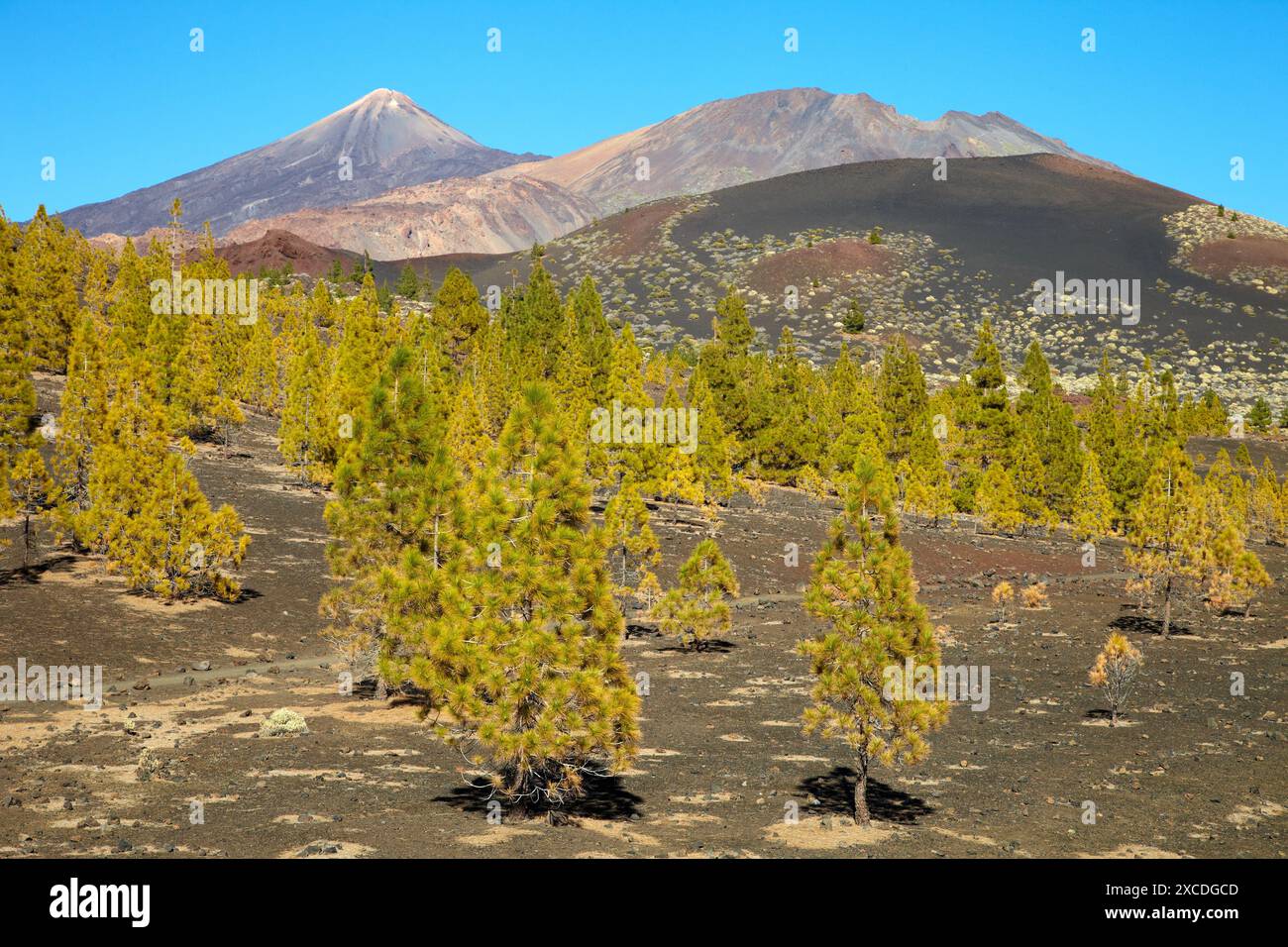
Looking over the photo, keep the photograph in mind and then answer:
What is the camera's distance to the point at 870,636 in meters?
16.6

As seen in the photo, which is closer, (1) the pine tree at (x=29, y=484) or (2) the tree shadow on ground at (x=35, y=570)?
(2) the tree shadow on ground at (x=35, y=570)

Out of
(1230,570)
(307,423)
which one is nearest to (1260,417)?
(1230,570)

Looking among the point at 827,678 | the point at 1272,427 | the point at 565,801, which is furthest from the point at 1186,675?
the point at 1272,427

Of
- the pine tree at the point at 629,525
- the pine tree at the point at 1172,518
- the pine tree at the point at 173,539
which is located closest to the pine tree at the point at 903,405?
the pine tree at the point at 629,525

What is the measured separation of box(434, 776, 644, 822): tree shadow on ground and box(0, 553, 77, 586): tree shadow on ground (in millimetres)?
22642

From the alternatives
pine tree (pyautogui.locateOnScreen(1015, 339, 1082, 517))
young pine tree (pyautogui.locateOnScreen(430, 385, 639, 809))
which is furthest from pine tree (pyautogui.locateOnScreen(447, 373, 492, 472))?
pine tree (pyautogui.locateOnScreen(1015, 339, 1082, 517))

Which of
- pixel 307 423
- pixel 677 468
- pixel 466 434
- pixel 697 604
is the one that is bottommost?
pixel 697 604

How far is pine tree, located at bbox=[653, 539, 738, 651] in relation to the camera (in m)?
35.2

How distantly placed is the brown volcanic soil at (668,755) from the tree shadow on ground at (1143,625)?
0.76 feet

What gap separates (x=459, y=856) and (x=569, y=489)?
5561mm

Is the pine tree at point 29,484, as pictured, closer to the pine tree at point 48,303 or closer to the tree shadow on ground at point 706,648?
the tree shadow on ground at point 706,648

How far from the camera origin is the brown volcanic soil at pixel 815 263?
499 feet

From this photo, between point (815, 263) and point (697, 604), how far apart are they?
420ft

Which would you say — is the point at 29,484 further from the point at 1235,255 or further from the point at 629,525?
the point at 1235,255
